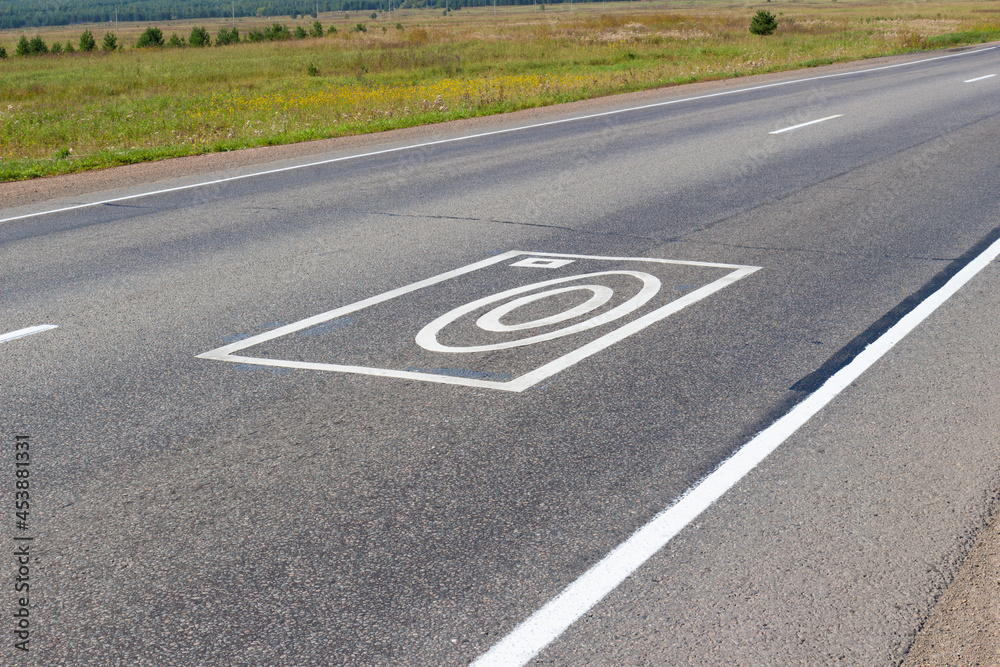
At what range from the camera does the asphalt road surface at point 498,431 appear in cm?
300

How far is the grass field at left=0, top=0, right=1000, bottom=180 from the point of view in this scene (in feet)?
59.6

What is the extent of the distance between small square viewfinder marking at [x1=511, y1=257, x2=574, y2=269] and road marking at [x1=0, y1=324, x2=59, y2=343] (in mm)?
3296

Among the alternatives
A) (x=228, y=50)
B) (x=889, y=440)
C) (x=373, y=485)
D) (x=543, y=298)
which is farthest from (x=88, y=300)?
(x=228, y=50)

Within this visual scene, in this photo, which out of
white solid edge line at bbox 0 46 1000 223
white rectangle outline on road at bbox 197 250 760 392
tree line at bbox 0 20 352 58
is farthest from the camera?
tree line at bbox 0 20 352 58

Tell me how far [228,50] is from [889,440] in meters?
65.4

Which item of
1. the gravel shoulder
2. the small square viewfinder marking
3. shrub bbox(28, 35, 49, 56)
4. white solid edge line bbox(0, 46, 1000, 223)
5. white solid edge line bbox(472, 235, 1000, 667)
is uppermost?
shrub bbox(28, 35, 49, 56)

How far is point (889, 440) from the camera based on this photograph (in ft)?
13.9

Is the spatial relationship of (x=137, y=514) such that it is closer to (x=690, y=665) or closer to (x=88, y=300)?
(x=690, y=665)

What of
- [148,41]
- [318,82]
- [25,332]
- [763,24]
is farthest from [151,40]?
[25,332]

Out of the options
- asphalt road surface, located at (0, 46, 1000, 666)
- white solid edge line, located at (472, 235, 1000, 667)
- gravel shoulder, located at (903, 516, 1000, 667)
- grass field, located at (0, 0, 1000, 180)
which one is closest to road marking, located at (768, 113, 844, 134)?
asphalt road surface, located at (0, 46, 1000, 666)

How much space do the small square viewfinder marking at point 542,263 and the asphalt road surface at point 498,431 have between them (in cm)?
5

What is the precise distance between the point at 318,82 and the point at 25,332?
31991 mm
